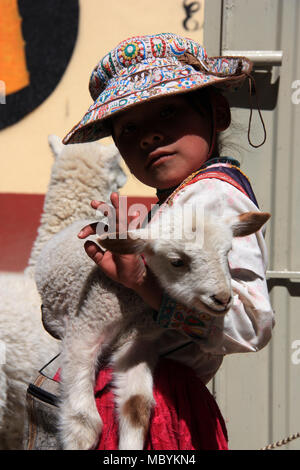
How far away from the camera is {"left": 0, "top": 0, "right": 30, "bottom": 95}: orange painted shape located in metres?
3.05

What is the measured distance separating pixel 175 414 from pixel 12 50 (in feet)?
8.71

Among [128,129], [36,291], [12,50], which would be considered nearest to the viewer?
[128,129]

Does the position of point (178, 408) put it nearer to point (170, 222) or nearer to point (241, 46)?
point (170, 222)

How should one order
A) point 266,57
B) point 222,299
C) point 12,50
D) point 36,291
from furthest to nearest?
point 12,50, point 266,57, point 36,291, point 222,299

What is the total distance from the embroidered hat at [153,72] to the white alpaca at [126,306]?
12.1 inches

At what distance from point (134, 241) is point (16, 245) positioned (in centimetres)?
211

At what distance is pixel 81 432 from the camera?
105cm

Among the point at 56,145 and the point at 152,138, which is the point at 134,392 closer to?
the point at 152,138

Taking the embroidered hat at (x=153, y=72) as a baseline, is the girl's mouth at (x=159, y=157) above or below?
below

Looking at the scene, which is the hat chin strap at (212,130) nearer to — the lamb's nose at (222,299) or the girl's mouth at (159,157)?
the girl's mouth at (159,157)

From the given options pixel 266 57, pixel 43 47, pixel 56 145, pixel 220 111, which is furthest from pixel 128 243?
pixel 43 47

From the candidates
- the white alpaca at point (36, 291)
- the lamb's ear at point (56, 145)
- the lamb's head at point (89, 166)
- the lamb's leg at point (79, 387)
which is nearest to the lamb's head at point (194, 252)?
the lamb's leg at point (79, 387)

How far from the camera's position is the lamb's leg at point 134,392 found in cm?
103

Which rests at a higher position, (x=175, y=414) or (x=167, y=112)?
(x=167, y=112)
